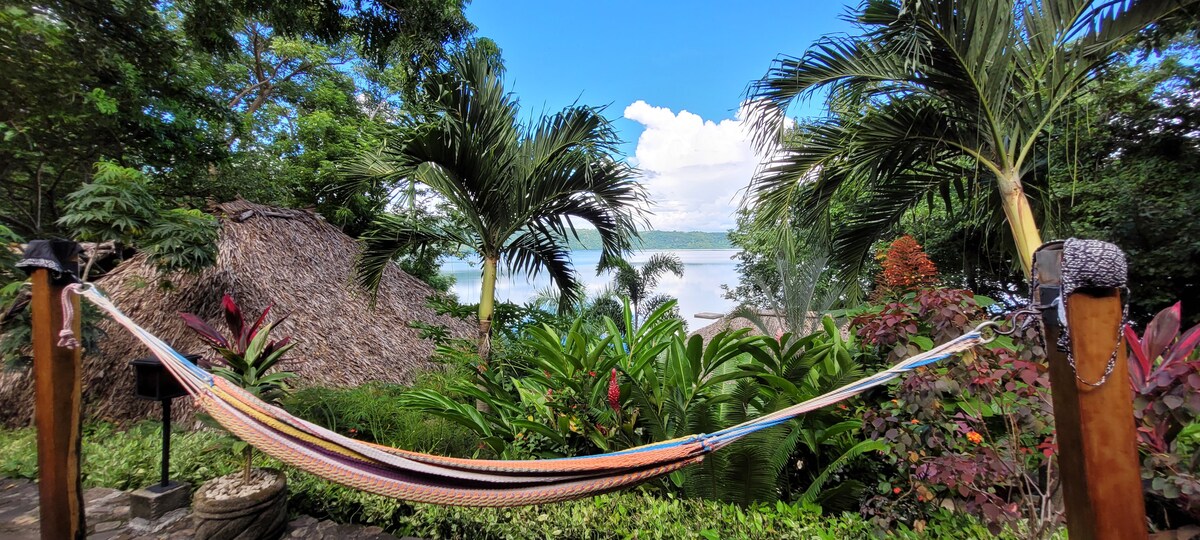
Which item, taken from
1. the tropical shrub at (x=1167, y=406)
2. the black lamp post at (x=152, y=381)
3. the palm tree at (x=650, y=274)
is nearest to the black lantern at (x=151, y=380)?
the black lamp post at (x=152, y=381)

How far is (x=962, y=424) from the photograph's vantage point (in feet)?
4.42

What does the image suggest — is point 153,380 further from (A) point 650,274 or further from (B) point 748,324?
(A) point 650,274

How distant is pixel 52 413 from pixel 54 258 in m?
0.40

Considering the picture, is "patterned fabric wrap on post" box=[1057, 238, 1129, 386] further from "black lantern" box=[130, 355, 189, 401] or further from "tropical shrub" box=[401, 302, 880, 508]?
"black lantern" box=[130, 355, 189, 401]

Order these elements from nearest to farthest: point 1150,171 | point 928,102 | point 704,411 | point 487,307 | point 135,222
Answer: point 704,411 → point 928,102 → point 135,222 → point 487,307 → point 1150,171

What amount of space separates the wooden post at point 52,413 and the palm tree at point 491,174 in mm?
1396

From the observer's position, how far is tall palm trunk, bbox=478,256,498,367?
2816 mm

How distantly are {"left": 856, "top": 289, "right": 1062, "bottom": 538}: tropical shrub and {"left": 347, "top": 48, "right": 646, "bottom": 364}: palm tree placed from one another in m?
1.62

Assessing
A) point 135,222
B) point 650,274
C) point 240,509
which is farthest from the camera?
point 650,274

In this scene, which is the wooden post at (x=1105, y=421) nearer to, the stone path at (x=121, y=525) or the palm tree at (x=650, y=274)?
the stone path at (x=121, y=525)

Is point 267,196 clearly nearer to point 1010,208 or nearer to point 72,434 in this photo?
point 72,434

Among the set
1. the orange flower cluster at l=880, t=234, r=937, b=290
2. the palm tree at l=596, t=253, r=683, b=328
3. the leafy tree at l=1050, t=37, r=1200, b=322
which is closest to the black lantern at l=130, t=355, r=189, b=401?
the orange flower cluster at l=880, t=234, r=937, b=290

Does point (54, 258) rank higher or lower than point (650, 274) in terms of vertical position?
higher

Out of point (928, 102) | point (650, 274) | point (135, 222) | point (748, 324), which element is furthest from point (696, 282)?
point (135, 222)
